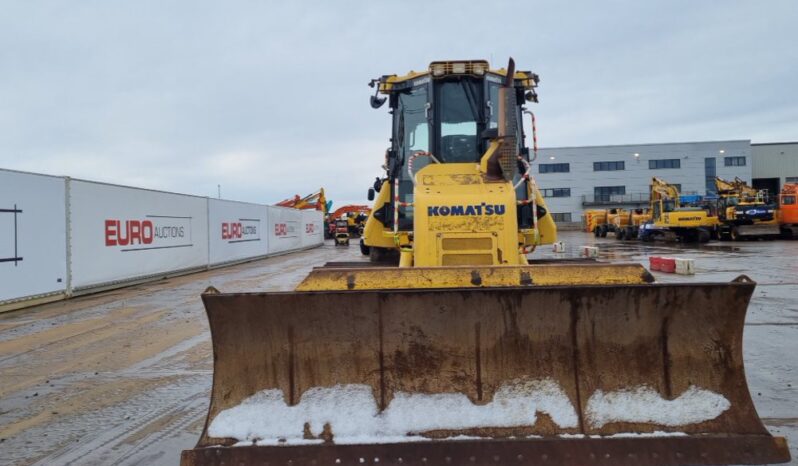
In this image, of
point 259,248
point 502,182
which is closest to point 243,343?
point 502,182

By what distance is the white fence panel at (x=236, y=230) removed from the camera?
706 inches

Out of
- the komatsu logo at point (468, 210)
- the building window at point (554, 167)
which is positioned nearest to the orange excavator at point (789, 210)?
the komatsu logo at point (468, 210)

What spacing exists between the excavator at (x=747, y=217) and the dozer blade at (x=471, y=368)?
Answer: 29815mm

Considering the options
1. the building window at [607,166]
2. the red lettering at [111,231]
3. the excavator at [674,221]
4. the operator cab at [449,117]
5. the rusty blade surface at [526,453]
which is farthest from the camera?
the building window at [607,166]

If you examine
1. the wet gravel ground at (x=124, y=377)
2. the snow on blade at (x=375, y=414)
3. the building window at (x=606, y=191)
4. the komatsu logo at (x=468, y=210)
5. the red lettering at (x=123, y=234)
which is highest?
the building window at (x=606, y=191)

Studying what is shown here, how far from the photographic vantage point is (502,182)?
5.07 m

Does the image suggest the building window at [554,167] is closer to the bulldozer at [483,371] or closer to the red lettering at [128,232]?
the red lettering at [128,232]

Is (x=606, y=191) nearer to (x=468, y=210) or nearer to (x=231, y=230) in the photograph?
(x=231, y=230)

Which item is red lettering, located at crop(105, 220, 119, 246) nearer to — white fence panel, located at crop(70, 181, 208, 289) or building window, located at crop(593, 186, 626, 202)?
white fence panel, located at crop(70, 181, 208, 289)

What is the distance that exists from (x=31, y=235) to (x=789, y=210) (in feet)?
108

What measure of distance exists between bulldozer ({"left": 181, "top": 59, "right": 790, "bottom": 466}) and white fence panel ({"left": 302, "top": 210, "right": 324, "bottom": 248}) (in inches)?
1106

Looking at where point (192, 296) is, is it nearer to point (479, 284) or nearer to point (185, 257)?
point (185, 257)

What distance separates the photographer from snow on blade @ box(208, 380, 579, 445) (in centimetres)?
286

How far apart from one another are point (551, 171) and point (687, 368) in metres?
61.6
